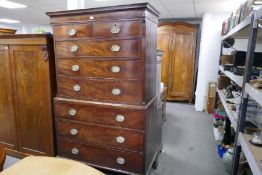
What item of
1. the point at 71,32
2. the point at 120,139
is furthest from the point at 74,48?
the point at 120,139

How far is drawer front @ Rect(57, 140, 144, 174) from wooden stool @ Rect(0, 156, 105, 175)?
0.96 meters

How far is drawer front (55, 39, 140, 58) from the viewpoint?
179 cm

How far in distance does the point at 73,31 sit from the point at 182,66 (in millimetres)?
3867

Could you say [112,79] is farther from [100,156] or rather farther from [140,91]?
[100,156]

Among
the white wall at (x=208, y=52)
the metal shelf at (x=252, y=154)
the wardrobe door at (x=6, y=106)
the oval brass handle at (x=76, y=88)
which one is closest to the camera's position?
the metal shelf at (x=252, y=154)

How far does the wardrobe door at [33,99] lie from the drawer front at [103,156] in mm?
238

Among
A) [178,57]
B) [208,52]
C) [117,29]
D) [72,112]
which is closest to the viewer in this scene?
[117,29]

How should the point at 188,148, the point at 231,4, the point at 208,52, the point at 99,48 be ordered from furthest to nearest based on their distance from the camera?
the point at 208,52, the point at 231,4, the point at 188,148, the point at 99,48

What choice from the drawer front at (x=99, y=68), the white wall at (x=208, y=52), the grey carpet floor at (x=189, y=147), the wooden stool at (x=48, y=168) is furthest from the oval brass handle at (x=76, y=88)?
the white wall at (x=208, y=52)

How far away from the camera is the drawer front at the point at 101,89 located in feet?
6.13

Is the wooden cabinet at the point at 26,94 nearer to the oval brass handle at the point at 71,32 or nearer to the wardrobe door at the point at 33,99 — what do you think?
the wardrobe door at the point at 33,99

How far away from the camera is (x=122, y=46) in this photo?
1.81 meters

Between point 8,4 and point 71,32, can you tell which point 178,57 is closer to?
point 71,32

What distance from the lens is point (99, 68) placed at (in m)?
1.94
